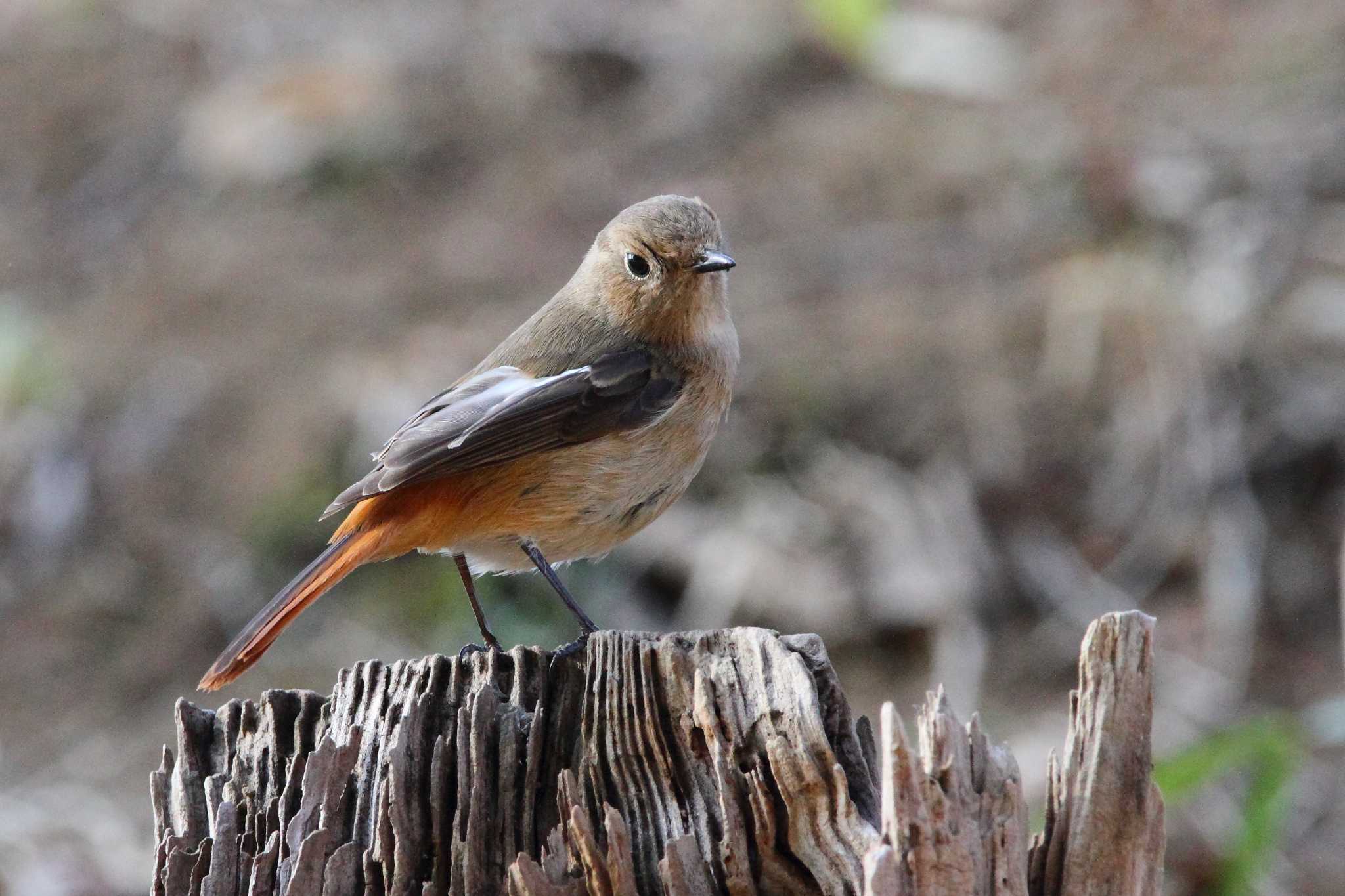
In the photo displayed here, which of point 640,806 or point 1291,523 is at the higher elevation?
point 1291,523

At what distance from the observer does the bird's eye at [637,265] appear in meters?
4.31

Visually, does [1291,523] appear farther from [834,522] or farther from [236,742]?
[236,742]

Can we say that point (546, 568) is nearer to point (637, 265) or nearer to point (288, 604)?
point (288, 604)

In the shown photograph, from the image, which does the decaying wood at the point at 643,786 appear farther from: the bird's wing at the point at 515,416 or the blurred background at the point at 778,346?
the blurred background at the point at 778,346

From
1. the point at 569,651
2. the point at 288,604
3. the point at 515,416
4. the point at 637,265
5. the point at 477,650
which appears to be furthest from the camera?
the point at 637,265

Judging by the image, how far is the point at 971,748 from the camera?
7.46ft

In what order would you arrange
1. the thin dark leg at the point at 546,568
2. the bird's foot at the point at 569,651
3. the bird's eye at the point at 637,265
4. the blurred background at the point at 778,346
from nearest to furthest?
the bird's foot at the point at 569,651 → the thin dark leg at the point at 546,568 → the bird's eye at the point at 637,265 → the blurred background at the point at 778,346

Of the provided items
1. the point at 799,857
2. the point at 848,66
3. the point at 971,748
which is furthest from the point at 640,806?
the point at 848,66

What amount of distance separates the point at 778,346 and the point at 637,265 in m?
2.46

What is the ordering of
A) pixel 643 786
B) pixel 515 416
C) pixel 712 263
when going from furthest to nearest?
pixel 712 263, pixel 515 416, pixel 643 786

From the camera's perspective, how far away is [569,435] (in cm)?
396

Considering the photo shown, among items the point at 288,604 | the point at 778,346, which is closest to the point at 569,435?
the point at 288,604

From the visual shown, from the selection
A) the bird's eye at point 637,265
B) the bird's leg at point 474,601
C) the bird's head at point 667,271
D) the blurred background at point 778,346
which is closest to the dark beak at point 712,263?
the bird's head at point 667,271

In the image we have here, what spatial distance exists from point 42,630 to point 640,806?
4.51m
